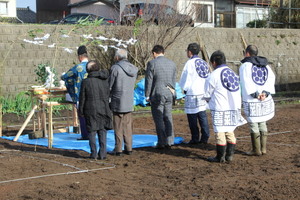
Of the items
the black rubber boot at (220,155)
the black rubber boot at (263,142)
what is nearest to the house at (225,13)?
the black rubber boot at (263,142)

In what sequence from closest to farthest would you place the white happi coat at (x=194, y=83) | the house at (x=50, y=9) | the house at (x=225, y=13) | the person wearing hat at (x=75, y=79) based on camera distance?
the person wearing hat at (x=75, y=79)
the white happi coat at (x=194, y=83)
the house at (x=225, y=13)
the house at (x=50, y=9)

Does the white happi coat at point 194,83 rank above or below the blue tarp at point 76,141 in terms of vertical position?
above

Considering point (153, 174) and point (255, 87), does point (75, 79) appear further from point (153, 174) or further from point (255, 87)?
point (255, 87)

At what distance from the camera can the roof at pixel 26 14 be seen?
4450 cm

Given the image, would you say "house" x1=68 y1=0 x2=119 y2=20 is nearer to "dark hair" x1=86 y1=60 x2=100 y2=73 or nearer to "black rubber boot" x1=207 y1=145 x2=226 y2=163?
"dark hair" x1=86 y1=60 x2=100 y2=73

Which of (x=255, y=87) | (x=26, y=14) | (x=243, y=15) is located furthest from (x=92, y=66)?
(x=26, y=14)

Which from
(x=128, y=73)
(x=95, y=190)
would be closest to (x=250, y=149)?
(x=128, y=73)

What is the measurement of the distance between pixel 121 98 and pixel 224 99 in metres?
1.73

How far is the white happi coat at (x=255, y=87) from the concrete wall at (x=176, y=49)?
3991 millimetres

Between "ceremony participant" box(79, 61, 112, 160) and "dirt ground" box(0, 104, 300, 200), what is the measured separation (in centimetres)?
37

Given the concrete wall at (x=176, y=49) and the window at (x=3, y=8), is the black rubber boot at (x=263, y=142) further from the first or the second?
the window at (x=3, y=8)

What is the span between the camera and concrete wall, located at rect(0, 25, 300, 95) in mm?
15000

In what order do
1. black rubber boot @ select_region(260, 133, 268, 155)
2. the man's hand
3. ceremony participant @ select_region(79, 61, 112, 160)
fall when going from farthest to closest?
black rubber boot @ select_region(260, 133, 268, 155) < the man's hand < ceremony participant @ select_region(79, 61, 112, 160)

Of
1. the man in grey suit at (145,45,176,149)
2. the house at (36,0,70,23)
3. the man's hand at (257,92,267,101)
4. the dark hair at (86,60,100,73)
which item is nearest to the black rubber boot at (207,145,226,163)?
the man's hand at (257,92,267,101)
